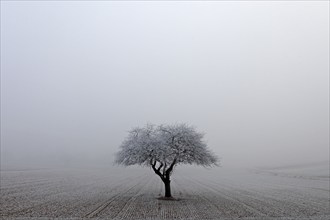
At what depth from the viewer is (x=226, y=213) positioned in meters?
33.1

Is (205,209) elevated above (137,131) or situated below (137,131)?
below

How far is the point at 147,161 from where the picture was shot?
1748 inches

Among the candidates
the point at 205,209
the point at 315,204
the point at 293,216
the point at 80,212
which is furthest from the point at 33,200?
the point at 315,204

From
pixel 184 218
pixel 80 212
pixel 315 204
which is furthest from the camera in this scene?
pixel 315 204

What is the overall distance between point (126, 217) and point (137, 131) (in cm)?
1688

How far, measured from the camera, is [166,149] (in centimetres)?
4369

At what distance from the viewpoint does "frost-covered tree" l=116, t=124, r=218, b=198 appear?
43.8m

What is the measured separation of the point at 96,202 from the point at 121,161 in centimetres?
640

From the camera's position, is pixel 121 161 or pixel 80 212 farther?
pixel 121 161

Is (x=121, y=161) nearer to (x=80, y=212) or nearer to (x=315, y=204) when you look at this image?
(x=80, y=212)

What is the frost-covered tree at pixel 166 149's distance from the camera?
43.8 m

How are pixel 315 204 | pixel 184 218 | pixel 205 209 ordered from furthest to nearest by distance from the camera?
1. pixel 315 204
2. pixel 205 209
3. pixel 184 218

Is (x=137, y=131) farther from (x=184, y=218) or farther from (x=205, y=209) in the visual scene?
(x=184, y=218)

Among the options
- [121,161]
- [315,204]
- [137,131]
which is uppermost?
[137,131]
